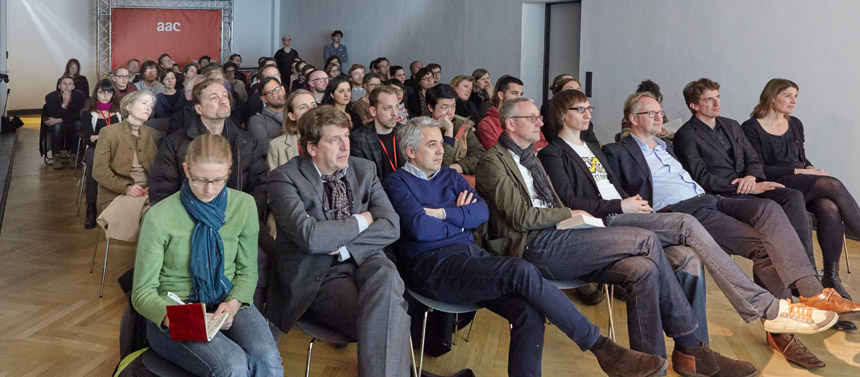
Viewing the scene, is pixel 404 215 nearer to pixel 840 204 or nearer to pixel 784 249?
pixel 784 249

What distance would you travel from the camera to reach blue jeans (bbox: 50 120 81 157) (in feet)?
29.9

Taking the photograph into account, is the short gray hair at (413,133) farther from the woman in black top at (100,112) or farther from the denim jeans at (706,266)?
the woman in black top at (100,112)

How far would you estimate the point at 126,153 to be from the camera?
15.1ft

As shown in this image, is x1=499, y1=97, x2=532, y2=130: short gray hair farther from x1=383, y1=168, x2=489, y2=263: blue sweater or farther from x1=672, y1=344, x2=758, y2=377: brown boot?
x1=672, y1=344, x2=758, y2=377: brown boot

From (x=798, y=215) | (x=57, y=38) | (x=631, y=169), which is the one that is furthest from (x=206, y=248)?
(x=57, y=38)

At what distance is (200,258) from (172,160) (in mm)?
1429

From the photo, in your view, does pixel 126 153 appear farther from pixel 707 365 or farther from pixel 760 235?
pixel 760 235

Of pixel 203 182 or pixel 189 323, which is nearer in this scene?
pixel 189 323

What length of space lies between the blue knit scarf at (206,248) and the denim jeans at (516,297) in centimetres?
84

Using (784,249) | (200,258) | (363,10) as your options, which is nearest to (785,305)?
(784,249)

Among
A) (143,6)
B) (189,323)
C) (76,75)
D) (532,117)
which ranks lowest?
(189,323)

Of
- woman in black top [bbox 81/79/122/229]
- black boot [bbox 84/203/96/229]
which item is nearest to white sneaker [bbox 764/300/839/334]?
black boot [bbox 84/203/96/229]

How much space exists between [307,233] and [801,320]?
2.28m

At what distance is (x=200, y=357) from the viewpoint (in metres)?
2.48
